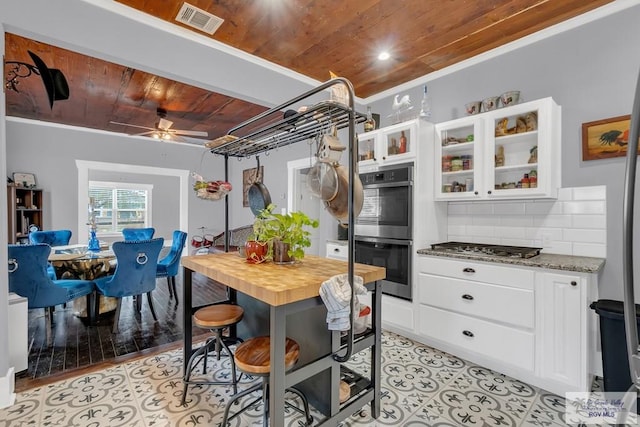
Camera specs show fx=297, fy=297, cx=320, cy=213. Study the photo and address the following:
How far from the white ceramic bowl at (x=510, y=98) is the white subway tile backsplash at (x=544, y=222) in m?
0.83

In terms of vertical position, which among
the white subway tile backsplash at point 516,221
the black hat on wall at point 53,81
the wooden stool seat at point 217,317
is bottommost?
the wooden stool seat at point 217,317

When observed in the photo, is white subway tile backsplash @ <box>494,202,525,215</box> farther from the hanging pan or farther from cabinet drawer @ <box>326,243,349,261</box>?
the hanging pan

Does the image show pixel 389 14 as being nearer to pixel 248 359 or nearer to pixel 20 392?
pixel 248 359

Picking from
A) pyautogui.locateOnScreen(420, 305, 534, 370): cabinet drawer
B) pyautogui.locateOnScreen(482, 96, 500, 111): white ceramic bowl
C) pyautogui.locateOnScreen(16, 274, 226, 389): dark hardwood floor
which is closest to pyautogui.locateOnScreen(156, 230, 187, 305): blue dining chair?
pyautogui.locateOnScreen(16, 274, 226, 389): dark hardwood floor

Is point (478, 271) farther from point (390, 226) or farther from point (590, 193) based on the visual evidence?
point (590, 193)

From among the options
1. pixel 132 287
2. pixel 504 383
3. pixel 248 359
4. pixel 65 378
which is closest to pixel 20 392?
pixel 65 378

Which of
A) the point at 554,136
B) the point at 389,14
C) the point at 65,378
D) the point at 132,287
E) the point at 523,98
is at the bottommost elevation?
the point at 65,378

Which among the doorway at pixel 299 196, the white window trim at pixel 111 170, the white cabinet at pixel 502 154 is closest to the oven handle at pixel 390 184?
the white cabinet at pixel 502 154

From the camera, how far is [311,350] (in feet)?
5.41

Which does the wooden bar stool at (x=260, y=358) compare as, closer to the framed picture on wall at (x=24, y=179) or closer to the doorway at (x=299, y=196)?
the doorway at (x=299, y=196)

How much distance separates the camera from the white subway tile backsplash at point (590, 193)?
7.17ft

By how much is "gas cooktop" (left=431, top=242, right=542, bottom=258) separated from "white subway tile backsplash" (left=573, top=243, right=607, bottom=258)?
0.84 ft

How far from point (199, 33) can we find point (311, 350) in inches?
103

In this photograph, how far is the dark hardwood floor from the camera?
2355 mm
